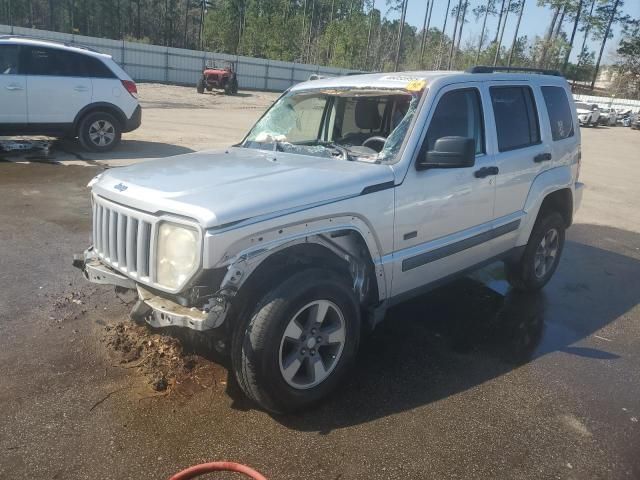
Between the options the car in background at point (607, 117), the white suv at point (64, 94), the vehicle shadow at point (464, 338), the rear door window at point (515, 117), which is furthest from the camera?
the car in background at point (607, 117)

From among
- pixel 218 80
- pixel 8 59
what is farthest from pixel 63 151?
pixel 218 80

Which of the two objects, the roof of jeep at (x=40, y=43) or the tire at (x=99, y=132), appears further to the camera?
the tire at (x=99, y=132)

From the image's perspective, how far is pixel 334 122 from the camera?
448cm

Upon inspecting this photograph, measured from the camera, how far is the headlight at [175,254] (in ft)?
8.96

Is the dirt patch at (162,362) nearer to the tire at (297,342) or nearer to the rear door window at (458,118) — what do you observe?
the tire at (297,342)

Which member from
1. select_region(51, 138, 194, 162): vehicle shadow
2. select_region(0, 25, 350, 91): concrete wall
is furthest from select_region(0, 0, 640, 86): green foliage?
select_region(51, 138, 194, 162): vehicle shadow

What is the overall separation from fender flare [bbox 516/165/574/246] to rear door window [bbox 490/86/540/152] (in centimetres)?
35

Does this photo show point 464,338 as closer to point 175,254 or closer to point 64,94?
point 175,254

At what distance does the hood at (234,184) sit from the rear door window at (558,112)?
8.15ft

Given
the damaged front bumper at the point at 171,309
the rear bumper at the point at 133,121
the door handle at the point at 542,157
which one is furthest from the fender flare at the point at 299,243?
the rear bumper at the point at 133,121

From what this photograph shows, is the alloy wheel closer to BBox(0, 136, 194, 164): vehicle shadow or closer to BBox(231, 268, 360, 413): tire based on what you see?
BBox(231, 268, 360, 413): tire

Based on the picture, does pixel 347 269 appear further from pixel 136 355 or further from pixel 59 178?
pixel 59 178

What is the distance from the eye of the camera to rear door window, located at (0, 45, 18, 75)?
Answer: 31.0 feet

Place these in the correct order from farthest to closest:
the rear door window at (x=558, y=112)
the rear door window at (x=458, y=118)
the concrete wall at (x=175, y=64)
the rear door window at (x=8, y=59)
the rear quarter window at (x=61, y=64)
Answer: the concrete wall at (x=175, y=64) → the rear quarter window at (x=61, y=64) → the rear door window at (x=8, y=59) → the rear door window at (x=558, y=112) → the rear door window at (x=458, y=118)
